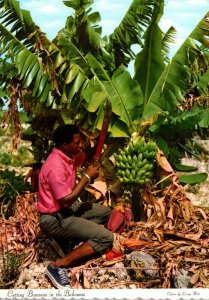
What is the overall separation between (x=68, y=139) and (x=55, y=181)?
45 centimetres

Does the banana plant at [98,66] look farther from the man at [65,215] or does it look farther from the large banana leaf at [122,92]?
the man at [65,215]

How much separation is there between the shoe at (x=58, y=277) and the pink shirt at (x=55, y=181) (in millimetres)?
541

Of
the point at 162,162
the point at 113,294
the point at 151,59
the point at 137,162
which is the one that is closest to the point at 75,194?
the point at 113,294

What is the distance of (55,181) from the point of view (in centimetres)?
534

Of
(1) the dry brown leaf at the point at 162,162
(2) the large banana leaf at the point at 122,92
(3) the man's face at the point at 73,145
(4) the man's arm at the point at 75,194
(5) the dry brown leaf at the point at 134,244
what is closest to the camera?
(4) the man's arm at the point at 75,194

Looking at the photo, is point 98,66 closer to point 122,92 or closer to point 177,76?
point 122,92

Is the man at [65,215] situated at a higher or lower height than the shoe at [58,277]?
higher

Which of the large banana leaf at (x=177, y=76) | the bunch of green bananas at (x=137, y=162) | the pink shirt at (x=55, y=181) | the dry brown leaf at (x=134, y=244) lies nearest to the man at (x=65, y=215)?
the pink shirt at (x=55, y=181)

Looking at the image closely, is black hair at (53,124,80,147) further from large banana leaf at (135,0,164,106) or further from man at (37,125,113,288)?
large banana leaf at (135,0,164,106)

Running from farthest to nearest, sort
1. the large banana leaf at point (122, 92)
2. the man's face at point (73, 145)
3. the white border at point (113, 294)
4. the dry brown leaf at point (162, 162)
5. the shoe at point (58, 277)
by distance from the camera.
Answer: the large banana leaf at point (122, 92) < the dry brown leaf at point (162, 162) < the man's face at point (73, 145) < the shoe at point (58, 277) < the white border at point (113, 294)

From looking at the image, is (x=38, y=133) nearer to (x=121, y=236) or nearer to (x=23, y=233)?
(x=23, y=233)

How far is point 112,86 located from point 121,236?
1.78 m

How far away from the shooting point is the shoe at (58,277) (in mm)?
5453

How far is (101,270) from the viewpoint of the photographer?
18.7ft
